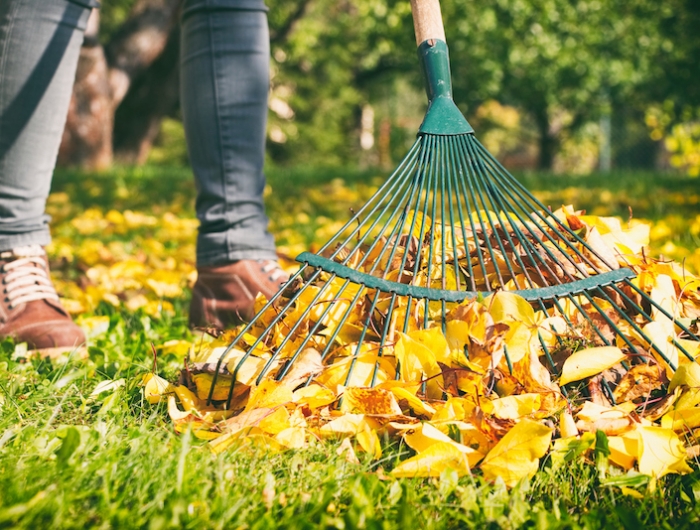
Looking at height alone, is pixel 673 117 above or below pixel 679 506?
above

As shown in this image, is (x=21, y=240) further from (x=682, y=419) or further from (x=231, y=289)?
(x=682, y=419)

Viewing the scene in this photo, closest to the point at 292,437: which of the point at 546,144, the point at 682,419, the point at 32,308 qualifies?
the point at 682,419

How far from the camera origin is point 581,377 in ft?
3.77

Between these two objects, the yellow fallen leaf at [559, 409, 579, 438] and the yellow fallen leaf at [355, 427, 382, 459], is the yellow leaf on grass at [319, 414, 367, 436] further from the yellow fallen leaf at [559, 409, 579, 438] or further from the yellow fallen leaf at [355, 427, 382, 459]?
the yellow fallen leaf at [559, 409, 579, 438]

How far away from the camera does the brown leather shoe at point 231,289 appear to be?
176cm

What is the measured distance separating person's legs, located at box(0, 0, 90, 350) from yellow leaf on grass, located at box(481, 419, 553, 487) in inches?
43.5

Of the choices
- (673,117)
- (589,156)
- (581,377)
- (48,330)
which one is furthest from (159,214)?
(589,156)

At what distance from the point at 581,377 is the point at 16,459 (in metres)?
0.93

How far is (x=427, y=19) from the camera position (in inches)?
57.1

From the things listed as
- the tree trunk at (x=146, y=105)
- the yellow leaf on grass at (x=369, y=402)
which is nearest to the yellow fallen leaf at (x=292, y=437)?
the yellow leaf on grass at (x=369, y=402)

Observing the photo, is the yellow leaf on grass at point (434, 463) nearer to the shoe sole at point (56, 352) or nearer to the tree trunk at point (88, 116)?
the shoe sole at point (56, 352)

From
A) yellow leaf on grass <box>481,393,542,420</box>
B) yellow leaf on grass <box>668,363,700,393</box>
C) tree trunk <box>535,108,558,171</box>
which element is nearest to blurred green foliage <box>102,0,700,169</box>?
tree trunk <box>535,108,558,171</box>

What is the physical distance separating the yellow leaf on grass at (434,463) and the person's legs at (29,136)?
39.4 inches

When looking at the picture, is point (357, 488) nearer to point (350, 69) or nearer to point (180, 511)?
point (180, 511)
